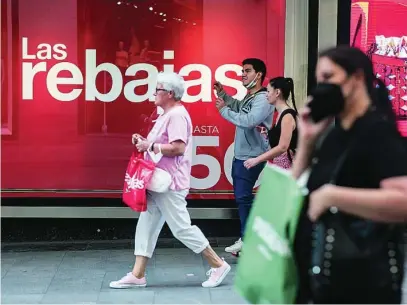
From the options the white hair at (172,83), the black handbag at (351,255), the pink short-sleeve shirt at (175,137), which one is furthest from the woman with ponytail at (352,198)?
the white hair at (172,83)

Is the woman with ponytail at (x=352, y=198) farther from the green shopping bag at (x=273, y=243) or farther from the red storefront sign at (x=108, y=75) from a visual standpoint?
the red storefront sign at (x=108, y=75)

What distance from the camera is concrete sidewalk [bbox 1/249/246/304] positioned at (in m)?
5.45

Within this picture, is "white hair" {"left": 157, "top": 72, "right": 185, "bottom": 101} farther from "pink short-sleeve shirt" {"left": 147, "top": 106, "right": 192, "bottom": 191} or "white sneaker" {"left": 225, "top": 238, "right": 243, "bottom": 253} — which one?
"white sneaker" {"left": 225, "top": 238, "right": 243, "bottom": 253}

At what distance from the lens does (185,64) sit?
7.30 m

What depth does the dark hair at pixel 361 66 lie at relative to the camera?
2.66 meters

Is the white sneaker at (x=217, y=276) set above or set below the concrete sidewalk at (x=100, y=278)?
above

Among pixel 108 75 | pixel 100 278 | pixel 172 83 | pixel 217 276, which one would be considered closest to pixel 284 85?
pixel 172 83

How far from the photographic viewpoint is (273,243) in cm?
265

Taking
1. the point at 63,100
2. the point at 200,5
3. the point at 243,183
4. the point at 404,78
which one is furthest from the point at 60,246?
the point at 404,78

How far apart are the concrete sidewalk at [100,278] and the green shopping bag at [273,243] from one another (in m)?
2.66

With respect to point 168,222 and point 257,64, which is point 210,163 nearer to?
point 257,64

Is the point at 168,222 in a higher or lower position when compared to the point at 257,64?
lower

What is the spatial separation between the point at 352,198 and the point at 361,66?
48 centimetres

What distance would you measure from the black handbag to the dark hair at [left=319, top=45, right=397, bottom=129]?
216 mm
